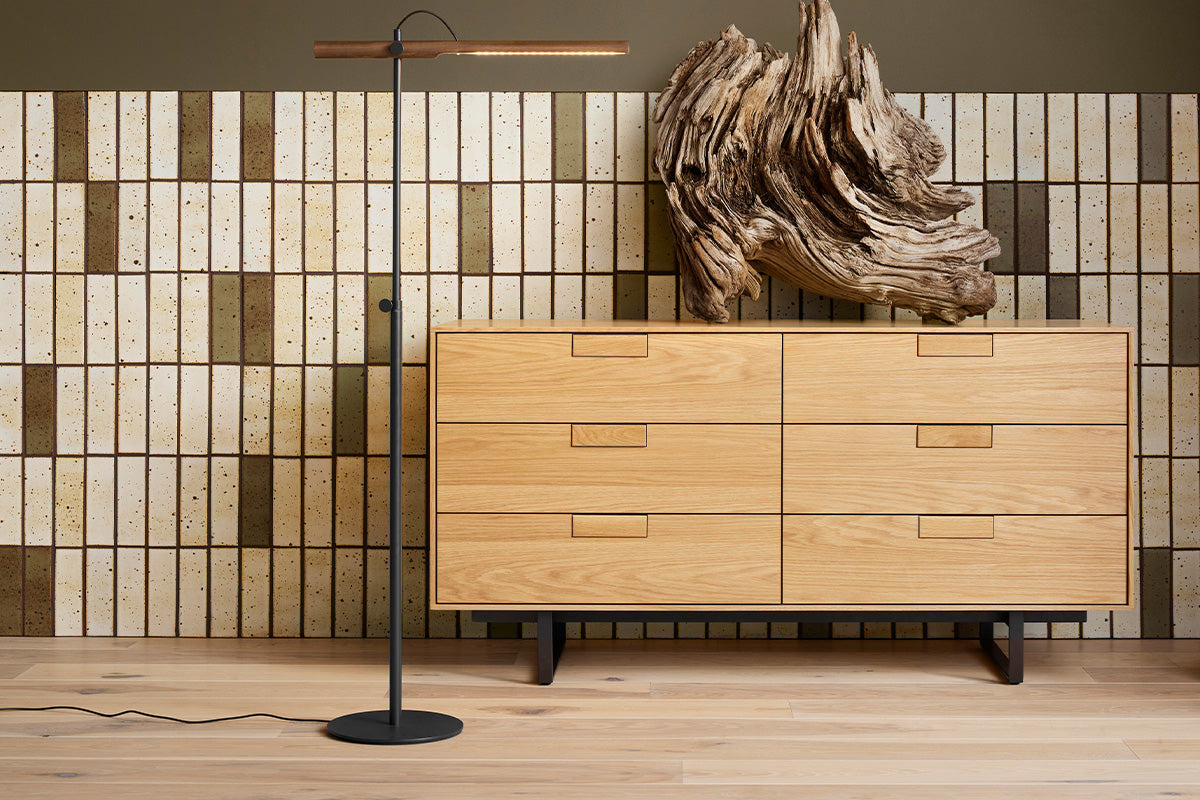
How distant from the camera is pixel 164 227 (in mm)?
3092

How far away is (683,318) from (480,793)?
1.52 m

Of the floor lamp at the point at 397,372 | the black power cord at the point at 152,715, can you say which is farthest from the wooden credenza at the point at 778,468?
the black power cord at the point at 152,715

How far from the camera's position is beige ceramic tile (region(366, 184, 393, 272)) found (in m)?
3.08

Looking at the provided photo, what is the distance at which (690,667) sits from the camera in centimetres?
281

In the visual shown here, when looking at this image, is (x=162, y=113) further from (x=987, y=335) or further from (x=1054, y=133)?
(x=1054, y=133)

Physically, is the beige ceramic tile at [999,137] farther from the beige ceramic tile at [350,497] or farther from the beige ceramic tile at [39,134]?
the beige ceramic tile at [39,134]

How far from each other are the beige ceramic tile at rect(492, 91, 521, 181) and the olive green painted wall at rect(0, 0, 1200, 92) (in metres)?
0.04

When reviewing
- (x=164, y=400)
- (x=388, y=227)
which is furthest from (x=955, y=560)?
(x=164, y=400)

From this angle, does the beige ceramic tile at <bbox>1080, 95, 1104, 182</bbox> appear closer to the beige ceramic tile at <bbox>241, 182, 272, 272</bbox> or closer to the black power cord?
the beige ceramic tile at <bbox>241, 182, 272, 272</bbox>

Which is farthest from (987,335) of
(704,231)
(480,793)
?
(480,793)

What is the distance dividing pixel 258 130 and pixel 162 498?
108 cm

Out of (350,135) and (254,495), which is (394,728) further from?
(350,135)

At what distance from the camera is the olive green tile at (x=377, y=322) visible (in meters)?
3.08

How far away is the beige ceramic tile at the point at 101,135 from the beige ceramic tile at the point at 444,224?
0.92 metres
